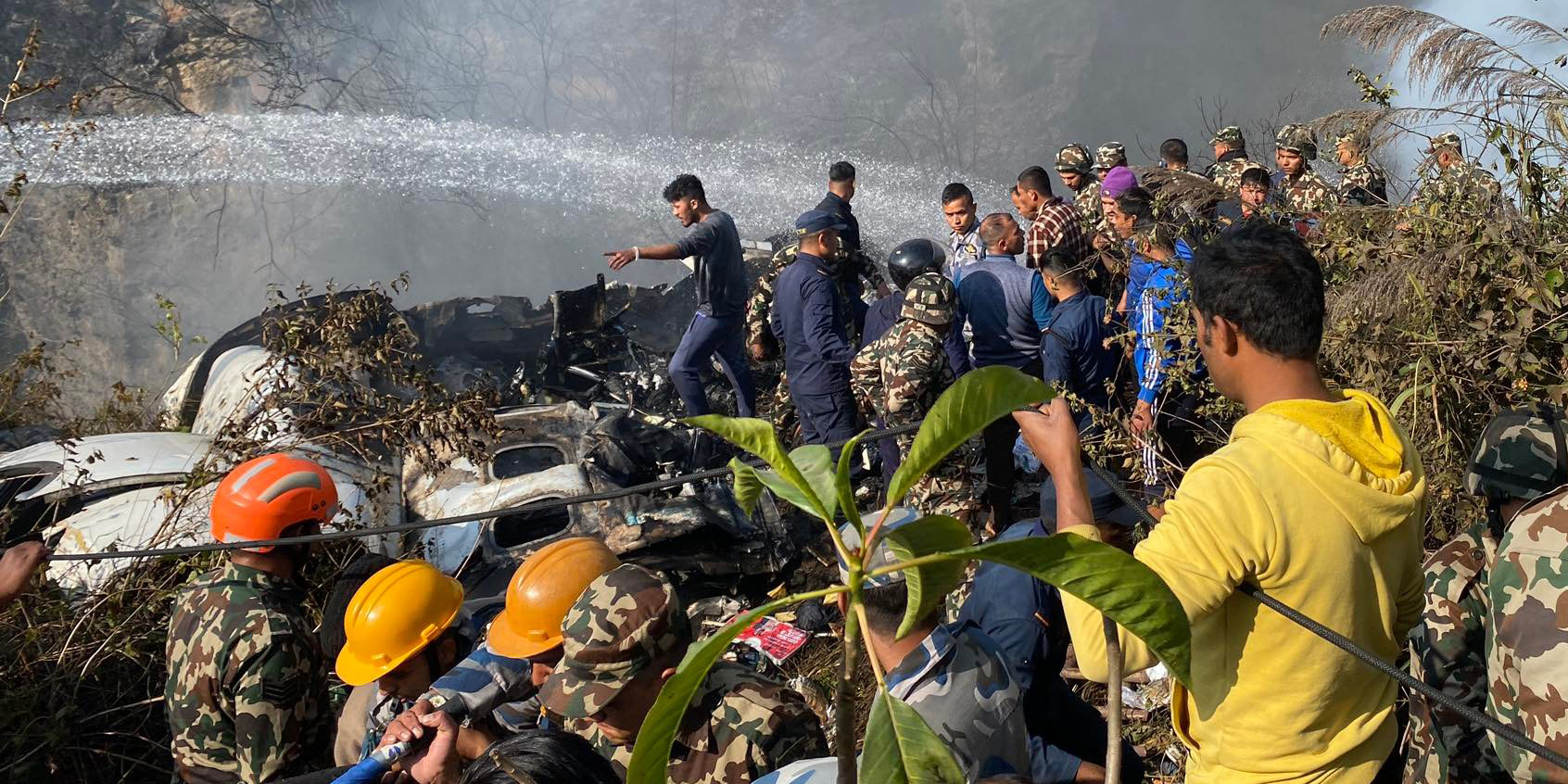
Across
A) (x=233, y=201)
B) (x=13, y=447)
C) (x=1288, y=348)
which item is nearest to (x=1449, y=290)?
(x=1288, y=348)

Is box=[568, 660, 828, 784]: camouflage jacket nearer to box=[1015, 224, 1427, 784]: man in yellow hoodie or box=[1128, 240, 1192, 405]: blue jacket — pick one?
box=[1015, 224, 1427, 784]: man in yellow hoodie

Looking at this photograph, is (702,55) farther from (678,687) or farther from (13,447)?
(678,687)

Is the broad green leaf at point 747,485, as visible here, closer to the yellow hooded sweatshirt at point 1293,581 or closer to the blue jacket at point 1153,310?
the yellow hooded sweatshirt at point 1293,581

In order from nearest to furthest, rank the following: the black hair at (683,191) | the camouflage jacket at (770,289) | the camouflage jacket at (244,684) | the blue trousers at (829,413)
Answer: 1. the camouflage jacket at (244,684)
2. the blue trousers at (829,413)
3. the camouflage jacket at (770,289)
4. the black hair at (683,191)

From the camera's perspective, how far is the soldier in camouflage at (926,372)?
509cm

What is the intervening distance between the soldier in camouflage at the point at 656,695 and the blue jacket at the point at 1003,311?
12.2 ft

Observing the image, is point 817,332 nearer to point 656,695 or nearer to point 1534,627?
point 656,695

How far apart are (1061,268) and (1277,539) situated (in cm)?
395

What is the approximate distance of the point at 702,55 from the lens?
45.1 ft

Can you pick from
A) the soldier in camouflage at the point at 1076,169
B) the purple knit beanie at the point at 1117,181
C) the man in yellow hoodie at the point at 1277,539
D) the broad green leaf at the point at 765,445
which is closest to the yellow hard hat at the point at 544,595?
the man in yellow hoodie at the point at 1277,539

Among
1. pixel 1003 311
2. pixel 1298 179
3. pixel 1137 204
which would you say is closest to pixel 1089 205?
pixel 1298 179

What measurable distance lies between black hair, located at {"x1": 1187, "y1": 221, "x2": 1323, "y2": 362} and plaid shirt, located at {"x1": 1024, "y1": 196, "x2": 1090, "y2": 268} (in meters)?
4.08

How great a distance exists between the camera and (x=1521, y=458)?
2.30m

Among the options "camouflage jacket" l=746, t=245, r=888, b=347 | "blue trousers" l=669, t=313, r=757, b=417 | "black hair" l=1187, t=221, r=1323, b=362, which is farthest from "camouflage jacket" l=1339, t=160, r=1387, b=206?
"black hair" l=1187, t=221, r=1323, b=362
